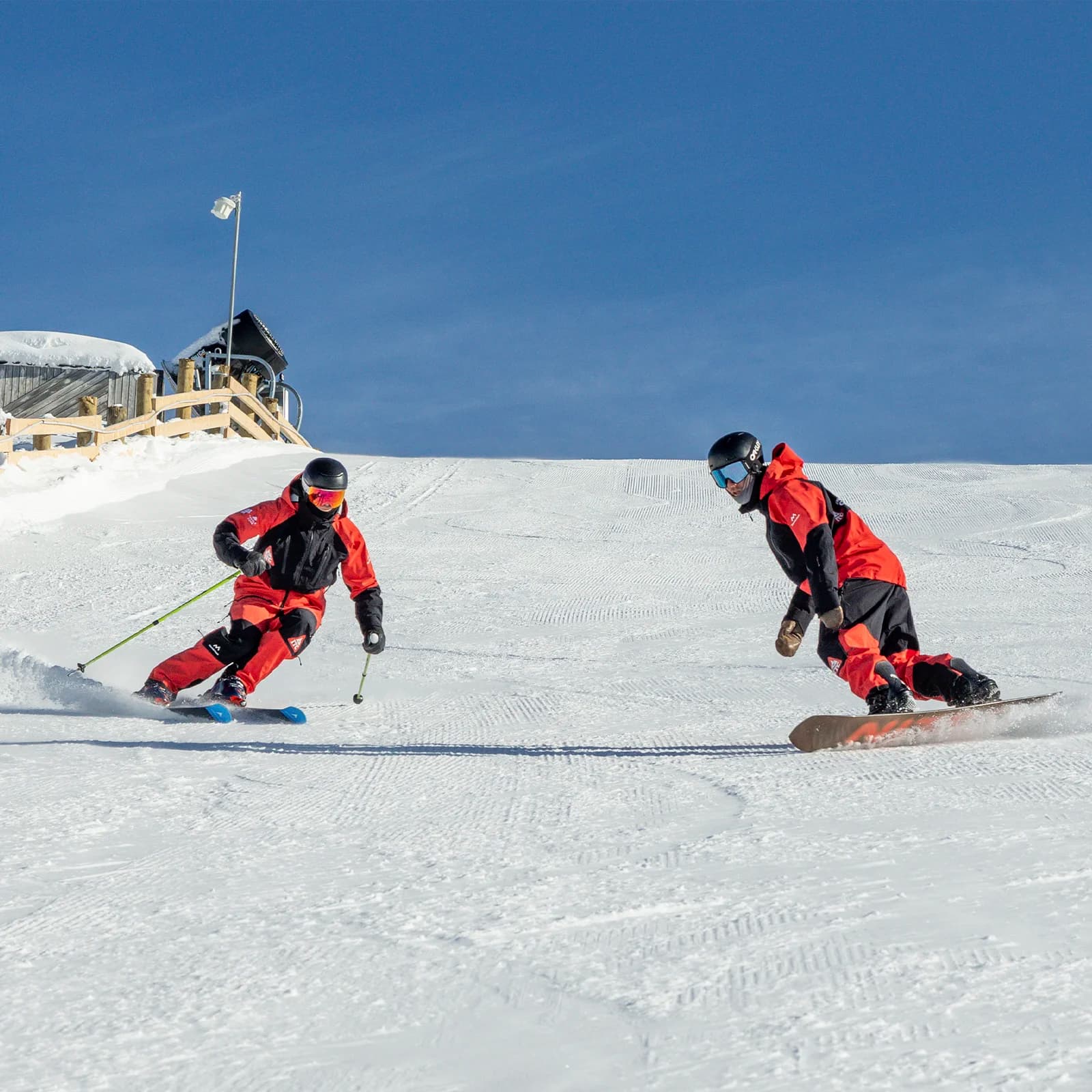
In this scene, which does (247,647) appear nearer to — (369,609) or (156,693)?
(156,693)

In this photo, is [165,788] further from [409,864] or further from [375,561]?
[375,561]

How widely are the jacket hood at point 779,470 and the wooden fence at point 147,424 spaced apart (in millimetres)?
10184

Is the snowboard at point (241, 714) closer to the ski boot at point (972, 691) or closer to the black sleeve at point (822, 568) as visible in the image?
the black sleeve at point (822, 568)

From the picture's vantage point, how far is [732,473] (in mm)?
5270

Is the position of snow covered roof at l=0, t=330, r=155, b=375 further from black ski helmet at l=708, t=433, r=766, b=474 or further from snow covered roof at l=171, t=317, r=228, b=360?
black ski helmet at l=708, t=433, r=766, b=474

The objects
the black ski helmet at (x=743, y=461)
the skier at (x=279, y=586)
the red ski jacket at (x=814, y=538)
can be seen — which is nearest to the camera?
the red ski jacket at (x=814, y=538)

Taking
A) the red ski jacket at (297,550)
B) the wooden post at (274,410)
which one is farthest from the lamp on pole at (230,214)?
the red ski jacket at (297,550)

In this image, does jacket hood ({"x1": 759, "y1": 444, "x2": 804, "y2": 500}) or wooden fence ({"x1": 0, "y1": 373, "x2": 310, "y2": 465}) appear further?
wooden fence ({"x1": 0, "y1": 373, "x2": 310, "y2": 465})

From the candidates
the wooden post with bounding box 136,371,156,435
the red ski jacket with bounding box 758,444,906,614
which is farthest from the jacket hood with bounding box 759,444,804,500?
the wooden post with bounding box 136,371,156,435

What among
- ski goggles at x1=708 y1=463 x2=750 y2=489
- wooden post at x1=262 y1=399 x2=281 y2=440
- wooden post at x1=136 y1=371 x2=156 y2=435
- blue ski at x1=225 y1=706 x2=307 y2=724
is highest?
wooden post at x1=262 y1=399 x2=281 y2=440

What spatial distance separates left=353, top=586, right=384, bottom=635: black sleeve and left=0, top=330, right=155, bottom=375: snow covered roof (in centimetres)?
2711

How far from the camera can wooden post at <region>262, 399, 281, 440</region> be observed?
22.4 m

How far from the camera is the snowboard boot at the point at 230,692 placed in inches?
243

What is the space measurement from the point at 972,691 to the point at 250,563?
355cm
